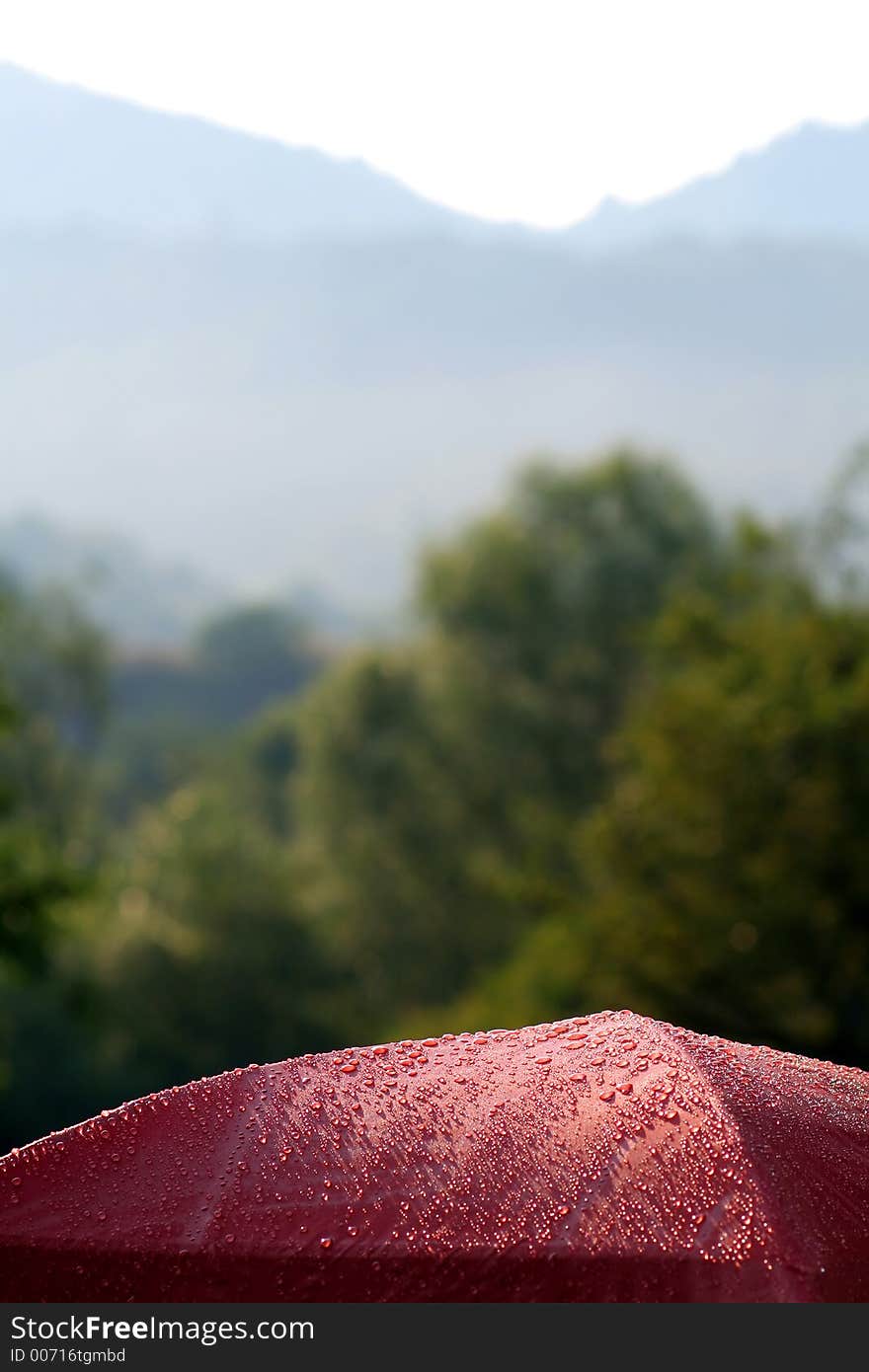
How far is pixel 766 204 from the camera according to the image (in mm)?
96375

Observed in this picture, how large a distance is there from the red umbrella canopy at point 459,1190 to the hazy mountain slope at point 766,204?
81.4 m

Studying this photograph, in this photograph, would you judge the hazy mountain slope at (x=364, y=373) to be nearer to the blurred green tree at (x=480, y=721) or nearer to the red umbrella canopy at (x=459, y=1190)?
the blurred green tree at (x=480, y=721)

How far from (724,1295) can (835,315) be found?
10214 centimetres

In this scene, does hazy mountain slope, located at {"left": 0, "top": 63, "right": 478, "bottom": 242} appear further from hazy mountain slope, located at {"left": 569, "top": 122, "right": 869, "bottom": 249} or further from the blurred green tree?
the blurred green tree

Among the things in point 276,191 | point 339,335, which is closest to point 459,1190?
point 276,191

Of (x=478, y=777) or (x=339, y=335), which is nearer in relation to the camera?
(x=478, y=777)

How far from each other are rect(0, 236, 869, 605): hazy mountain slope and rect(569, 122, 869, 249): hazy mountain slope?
1945mm

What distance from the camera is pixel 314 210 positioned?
120812mm

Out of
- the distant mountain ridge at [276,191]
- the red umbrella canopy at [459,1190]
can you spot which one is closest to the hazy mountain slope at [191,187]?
the distant mountain ridge at [276,191]

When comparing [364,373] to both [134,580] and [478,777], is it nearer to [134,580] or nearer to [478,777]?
[134,580]

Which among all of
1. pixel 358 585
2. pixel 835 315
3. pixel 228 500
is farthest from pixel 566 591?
pixel 228 500

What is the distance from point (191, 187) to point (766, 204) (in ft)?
160

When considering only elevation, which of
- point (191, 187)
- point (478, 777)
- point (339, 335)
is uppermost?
point (191, 187)

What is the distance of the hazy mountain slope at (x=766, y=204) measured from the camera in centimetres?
8275
